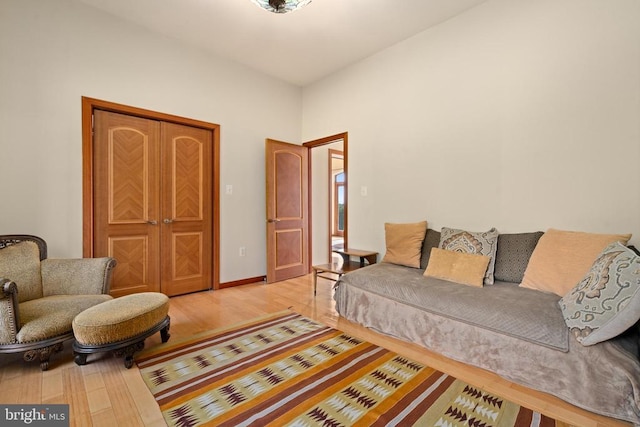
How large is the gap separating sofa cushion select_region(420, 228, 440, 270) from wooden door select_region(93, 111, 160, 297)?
2.98m

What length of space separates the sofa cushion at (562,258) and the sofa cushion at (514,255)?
0.09 metres

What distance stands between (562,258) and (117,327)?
3079mm

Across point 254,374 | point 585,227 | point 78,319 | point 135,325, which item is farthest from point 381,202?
point 78,319

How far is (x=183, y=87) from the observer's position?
3.43 metres

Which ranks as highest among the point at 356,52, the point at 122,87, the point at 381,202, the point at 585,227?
the point at 356,52

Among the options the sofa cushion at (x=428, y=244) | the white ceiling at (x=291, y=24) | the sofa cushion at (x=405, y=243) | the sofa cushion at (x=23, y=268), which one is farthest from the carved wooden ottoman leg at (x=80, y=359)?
the white ceiling at (x=291, y=24)

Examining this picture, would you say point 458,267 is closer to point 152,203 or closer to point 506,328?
point 506,328

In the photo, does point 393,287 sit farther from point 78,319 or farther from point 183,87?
point 183,87

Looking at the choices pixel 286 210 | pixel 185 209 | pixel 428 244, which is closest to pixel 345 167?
pixel 286 210

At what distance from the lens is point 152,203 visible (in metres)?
3.27

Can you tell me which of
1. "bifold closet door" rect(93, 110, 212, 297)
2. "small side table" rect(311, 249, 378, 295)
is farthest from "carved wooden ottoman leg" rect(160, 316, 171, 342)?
"small side table" rect(311, 249, 378, 295)

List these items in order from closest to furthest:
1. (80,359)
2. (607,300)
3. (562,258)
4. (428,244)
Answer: (607,300) → (80,359) → (562,258) → (428,244)

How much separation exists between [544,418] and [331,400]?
3.57ft

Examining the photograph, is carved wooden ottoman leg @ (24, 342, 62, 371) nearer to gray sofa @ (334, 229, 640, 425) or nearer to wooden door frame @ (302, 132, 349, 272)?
gray sofa @ (334, 229, 640, 425)
